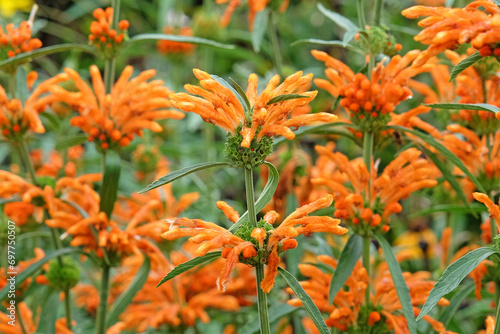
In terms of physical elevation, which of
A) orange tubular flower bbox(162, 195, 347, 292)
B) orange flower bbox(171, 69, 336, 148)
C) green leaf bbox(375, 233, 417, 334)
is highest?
orange flower bbox(171, 69, 336, 148)

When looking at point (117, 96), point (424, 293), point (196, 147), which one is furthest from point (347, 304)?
point (196, 147)

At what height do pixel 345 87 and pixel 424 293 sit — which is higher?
pixel 345 87

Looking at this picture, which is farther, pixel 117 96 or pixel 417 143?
pixel 117 96

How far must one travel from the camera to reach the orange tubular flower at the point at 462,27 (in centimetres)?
110

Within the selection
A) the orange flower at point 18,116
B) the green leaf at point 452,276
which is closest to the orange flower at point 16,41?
the orange flower at point 18,116

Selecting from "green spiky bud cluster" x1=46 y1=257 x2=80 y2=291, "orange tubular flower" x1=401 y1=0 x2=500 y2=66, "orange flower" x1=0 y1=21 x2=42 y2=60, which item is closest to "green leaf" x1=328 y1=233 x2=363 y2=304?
"orange tubular flower" x1=401 y1=0 x2=500 y2=66

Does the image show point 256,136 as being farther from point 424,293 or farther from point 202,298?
point 202,298

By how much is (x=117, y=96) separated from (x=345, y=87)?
667 millimetres

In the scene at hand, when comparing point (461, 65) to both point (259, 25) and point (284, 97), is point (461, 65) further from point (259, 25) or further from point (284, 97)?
point (259, 25)

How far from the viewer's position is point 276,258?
105cm

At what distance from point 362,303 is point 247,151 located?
553 millimetres

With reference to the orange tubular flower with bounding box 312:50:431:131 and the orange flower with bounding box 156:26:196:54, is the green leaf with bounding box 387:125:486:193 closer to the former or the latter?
the orange tubular flower with bounding box 312:50:431:131

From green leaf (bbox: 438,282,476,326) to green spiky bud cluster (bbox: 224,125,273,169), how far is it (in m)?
0.68

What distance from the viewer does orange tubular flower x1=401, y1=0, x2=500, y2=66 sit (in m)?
1.10
